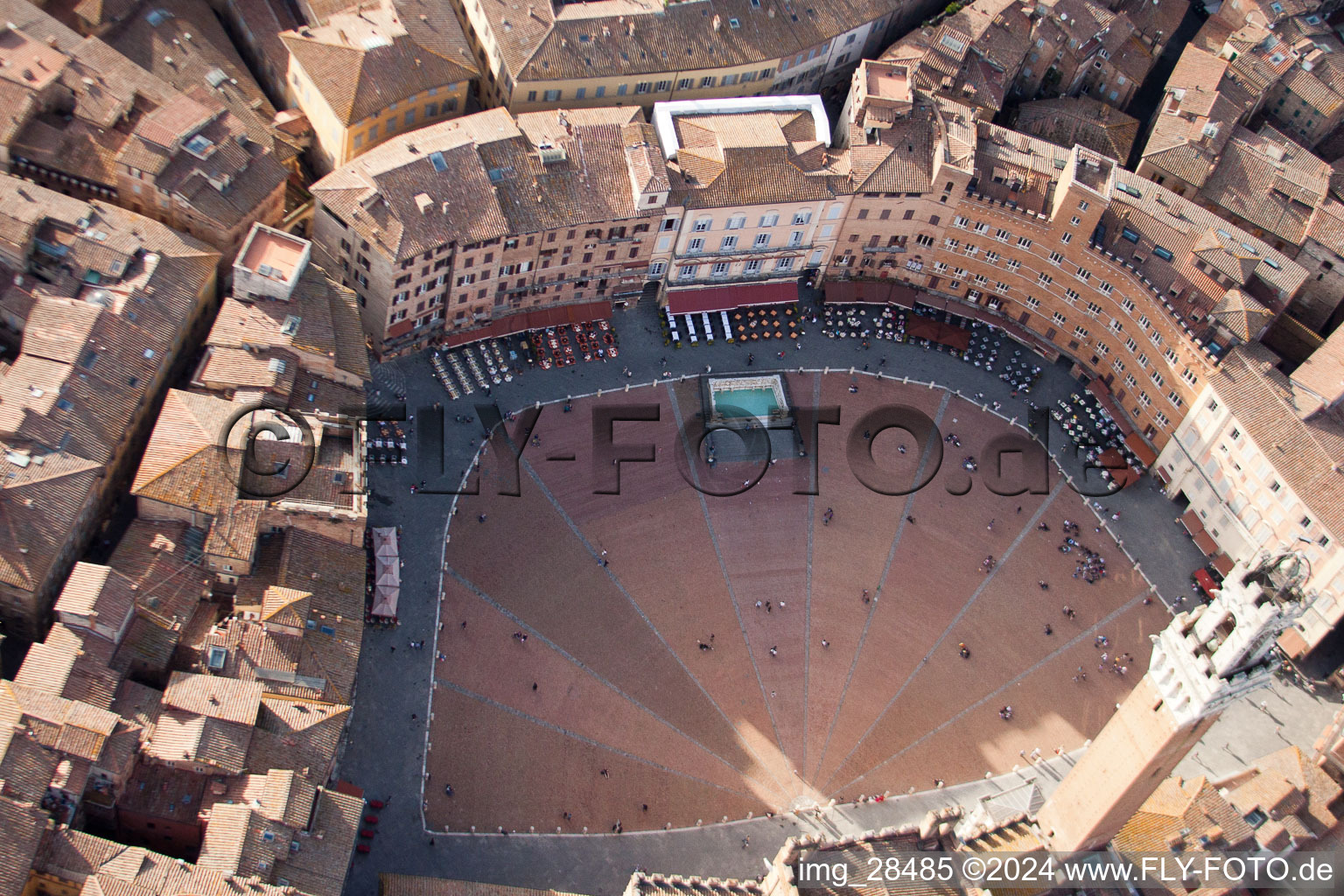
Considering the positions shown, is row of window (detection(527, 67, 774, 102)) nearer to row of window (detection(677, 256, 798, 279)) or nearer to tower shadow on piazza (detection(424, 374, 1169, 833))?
row of window (detection(677, 256, 798, 279))

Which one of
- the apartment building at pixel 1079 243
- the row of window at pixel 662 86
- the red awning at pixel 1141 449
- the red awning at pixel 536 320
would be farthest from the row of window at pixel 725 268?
the red awning at pixel 1141 449

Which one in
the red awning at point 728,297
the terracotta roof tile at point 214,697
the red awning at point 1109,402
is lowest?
the terracotta roof tile at point 214,697

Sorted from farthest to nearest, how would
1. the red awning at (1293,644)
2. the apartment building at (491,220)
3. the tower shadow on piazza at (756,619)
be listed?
the red awning at (1293,644) < the apartment building at (491,220) < the tower shadow on piazza at (756,619)

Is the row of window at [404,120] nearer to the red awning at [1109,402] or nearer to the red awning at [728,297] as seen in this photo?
the red awning at [728,297]

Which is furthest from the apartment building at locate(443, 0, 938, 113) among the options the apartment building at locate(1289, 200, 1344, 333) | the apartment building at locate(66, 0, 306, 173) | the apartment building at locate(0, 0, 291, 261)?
the apartment building at locate(1289, 200, 1344, 333)

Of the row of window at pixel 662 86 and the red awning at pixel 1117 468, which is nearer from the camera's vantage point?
the row of window at pixel 662 86

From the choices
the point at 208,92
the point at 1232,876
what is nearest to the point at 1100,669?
the point at 1232,876

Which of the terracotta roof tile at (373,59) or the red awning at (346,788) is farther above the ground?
the terracotta roof tile at (373,59)
